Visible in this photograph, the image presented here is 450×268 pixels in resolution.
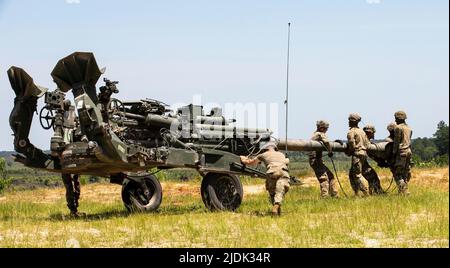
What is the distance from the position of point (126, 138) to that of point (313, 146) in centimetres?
555

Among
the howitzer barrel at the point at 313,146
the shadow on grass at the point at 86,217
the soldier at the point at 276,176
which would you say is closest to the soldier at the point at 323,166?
the howitzer barrel at the point at 313,146

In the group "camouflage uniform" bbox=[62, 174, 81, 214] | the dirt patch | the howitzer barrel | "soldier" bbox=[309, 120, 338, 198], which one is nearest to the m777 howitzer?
"camouflage uniform" bbox=[62, 174, 81, 214]

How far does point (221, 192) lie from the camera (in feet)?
53.0

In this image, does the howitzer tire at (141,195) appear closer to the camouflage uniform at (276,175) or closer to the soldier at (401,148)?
the camouflage uniform at (276,175)

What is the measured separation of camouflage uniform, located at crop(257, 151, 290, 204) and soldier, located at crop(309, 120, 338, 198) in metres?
4.54

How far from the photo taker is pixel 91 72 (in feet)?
45.3

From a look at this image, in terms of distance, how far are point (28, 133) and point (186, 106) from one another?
3.24 meters

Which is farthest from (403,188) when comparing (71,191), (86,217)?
(71,191)

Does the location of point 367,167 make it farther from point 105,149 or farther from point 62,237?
point 62,237

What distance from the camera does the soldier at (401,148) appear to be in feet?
61.6

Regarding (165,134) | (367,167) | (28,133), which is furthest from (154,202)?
(367,167)

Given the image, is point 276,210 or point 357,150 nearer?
point 276,210

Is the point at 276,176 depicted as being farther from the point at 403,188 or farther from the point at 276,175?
the point at 403,188
